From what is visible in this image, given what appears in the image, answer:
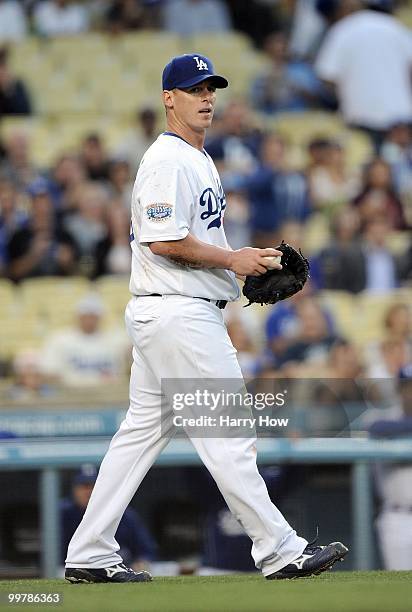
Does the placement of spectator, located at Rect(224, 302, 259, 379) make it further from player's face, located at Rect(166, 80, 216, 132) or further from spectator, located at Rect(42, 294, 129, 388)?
player's face, located at Rect(166, 80, 216, 132)

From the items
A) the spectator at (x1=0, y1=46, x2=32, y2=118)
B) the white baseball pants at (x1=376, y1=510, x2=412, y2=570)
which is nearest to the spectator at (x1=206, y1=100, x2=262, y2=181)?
the spectator at (x1=0, y1=46, x2=32, y2=118)

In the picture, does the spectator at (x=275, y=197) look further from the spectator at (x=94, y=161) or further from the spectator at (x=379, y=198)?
the spectator at (x=94, y=161)

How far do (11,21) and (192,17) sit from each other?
1.71 m

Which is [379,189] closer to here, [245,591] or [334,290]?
[334,290]

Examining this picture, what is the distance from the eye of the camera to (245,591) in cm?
418

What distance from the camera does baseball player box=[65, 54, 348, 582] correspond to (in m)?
4.42

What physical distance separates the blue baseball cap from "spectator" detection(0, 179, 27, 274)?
16.8ft

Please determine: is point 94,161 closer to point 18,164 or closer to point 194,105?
point 18,164

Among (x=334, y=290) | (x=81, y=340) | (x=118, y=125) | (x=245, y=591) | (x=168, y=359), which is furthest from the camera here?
(x=118, y=125)

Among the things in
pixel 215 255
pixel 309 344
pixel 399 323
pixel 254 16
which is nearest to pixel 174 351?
pixel 215 255

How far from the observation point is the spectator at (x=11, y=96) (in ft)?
37.4

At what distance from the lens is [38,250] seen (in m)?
9.61

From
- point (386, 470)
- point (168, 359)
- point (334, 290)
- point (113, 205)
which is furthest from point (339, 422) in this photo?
point (113, 205)

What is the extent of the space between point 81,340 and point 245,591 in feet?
15.5
